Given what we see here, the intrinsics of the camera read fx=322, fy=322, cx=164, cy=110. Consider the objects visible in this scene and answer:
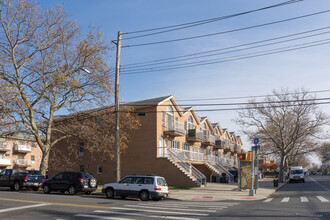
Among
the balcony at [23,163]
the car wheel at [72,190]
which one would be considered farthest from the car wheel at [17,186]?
the balcony at [23,163]

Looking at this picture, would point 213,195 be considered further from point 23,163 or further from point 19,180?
point 23,163

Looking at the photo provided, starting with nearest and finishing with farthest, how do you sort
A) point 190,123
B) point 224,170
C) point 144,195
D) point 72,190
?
point 144,195, point 72,190, point 190,123, point 224,170

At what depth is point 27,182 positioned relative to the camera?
2466 centimetres

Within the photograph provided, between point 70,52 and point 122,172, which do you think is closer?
point 70,52

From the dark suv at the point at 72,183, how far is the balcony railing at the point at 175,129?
13.7m

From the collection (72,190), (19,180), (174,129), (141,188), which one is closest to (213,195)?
(141,188)

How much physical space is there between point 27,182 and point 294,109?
117 ft

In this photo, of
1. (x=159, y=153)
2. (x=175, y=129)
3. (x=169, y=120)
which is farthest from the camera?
(x=169, y=120)

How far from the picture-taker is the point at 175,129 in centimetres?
3581

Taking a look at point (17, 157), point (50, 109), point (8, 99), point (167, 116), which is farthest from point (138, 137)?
point (17, 157)

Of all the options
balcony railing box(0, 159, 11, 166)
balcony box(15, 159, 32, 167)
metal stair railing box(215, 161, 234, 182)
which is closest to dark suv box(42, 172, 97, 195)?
metal stair railing box(215, 161, 234, 182)

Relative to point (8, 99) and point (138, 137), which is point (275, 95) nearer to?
point (138, 137)

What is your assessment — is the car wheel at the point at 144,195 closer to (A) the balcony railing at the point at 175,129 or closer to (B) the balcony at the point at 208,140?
(A) the balcony railing at the point at 175,129

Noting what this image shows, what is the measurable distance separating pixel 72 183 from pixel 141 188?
565 centimetres
